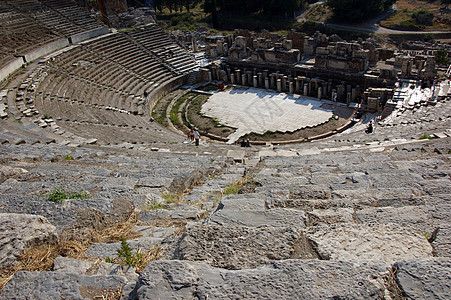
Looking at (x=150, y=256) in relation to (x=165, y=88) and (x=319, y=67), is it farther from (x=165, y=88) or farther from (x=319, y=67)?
(x=319, y=67)

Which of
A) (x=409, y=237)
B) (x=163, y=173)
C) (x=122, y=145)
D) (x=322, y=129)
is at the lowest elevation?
(x=322, y=129)

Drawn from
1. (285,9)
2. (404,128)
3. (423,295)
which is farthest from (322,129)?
(285,9)

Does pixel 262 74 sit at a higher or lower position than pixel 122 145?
lower

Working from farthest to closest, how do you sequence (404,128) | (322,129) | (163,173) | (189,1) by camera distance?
(189,1)
(322,129)
(404,128)
(163,173)

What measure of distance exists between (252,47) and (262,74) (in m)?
5.40

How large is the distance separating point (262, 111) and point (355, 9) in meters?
30.8

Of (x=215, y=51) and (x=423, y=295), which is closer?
(x=423, y=295)

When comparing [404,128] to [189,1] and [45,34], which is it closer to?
[45,34]

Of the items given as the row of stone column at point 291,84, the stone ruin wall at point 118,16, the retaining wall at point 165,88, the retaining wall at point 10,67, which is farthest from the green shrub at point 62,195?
the stone ruin wall at point 118,16

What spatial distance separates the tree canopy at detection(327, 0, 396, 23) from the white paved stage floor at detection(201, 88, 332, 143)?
26324mm

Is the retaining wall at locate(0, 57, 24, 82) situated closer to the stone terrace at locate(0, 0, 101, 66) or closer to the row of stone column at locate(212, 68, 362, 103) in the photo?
the stone terrace at locate(0, 0, 101, 66)

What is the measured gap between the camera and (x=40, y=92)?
18.4 m

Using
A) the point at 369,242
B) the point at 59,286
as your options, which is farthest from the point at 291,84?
the point at 59,286

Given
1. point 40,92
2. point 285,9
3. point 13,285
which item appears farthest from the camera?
point 285,9
